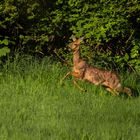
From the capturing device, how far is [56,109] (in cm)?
999

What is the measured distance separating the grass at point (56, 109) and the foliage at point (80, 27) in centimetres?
165

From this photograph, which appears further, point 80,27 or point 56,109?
point 80,27

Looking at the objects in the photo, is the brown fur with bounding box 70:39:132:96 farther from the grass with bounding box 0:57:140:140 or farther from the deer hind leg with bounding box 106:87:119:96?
the grass with bounding box 0:57:140:140

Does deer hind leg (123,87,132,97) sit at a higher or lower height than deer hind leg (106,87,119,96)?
lower

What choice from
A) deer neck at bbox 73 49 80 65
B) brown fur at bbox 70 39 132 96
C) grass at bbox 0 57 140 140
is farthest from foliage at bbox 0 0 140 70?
brown fur at bbox 70 39 132 96

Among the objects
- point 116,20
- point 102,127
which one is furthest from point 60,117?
point 116,20

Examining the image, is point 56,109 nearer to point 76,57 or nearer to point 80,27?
point 76,57

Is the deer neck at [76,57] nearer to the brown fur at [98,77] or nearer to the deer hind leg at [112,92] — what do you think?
the brown fur at [98,77]

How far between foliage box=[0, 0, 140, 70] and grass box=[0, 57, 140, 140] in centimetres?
165

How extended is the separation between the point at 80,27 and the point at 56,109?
18.6 feet

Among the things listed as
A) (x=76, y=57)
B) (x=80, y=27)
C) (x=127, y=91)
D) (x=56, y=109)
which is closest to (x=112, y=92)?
(x=127, y=91)

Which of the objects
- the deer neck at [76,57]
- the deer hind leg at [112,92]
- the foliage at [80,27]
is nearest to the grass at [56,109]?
the deer hind leg at [112,92]

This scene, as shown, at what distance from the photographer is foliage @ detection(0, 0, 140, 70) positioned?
14914 millimetres

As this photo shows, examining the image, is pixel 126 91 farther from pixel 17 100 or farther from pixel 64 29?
pixel 64 29
